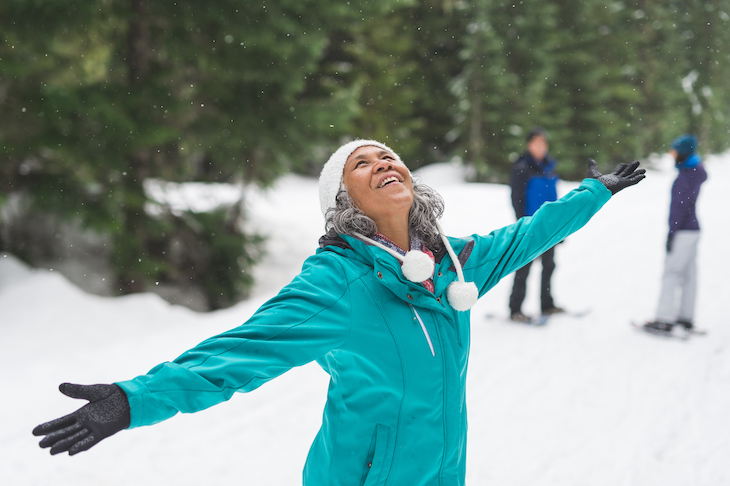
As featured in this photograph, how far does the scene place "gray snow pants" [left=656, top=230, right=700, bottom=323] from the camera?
17.1 feet

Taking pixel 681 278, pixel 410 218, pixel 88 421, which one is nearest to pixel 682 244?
pixel 681 278

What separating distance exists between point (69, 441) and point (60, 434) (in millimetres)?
25

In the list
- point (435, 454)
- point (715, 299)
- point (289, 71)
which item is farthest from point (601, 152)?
point (435, 454)

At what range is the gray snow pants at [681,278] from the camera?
205 inches

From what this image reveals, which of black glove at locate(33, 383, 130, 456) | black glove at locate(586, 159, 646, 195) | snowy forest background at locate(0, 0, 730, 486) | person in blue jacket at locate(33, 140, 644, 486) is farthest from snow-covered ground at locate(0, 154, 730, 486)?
black glove at locate(33, 383, 130, 456)

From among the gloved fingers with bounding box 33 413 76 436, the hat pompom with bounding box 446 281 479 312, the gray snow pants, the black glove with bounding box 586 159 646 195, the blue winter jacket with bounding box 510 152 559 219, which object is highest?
the blue winter jacket with bounding box 510 152 559 219

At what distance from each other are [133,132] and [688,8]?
2756 cm

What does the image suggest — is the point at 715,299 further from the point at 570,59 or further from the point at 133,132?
the point at 570,59

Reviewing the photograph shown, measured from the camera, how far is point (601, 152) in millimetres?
18547

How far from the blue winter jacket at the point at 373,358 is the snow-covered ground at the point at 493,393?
204cm

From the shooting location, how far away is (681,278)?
210 inches

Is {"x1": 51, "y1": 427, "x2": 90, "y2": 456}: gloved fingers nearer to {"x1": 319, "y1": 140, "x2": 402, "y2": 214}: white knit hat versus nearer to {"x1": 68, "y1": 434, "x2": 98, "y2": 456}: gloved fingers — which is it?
{"x1": 68, "y1": 434, "x2": 98, "y2": 456}: gloved fingers

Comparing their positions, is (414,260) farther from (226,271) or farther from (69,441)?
(226,271)

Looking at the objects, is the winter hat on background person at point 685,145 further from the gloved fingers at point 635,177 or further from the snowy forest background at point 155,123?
the snowy forest background at point 155,123
